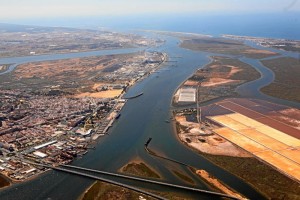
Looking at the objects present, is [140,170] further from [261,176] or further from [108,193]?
[261,176]

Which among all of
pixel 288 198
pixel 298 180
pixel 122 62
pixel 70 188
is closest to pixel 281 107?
pixel 298 180

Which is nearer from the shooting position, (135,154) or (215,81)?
(135,154)

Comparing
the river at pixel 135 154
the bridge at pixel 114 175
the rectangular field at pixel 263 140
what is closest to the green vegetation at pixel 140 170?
the river at pixel 135 154

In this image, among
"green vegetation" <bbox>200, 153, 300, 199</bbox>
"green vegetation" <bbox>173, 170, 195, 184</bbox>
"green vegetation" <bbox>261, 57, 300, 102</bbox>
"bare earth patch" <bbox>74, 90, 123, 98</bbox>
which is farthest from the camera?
"bare earth patch" <bbox>74, 90, 123, 98</bbox>

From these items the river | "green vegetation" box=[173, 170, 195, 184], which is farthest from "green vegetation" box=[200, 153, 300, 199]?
"green vegetation" box=[173, 170, 195, 184]

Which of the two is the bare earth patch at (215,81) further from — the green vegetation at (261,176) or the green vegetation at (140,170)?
the green vegetation at (140,170)

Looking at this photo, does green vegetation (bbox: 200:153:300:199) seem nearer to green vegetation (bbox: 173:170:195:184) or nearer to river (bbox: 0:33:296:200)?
river (bbox: 0:33:296:200)

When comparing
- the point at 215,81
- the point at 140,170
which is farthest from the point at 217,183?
the point at 215,81

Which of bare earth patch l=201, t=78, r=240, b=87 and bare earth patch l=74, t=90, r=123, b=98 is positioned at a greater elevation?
bare earth patch l=201, t=78, r=240, b=87
